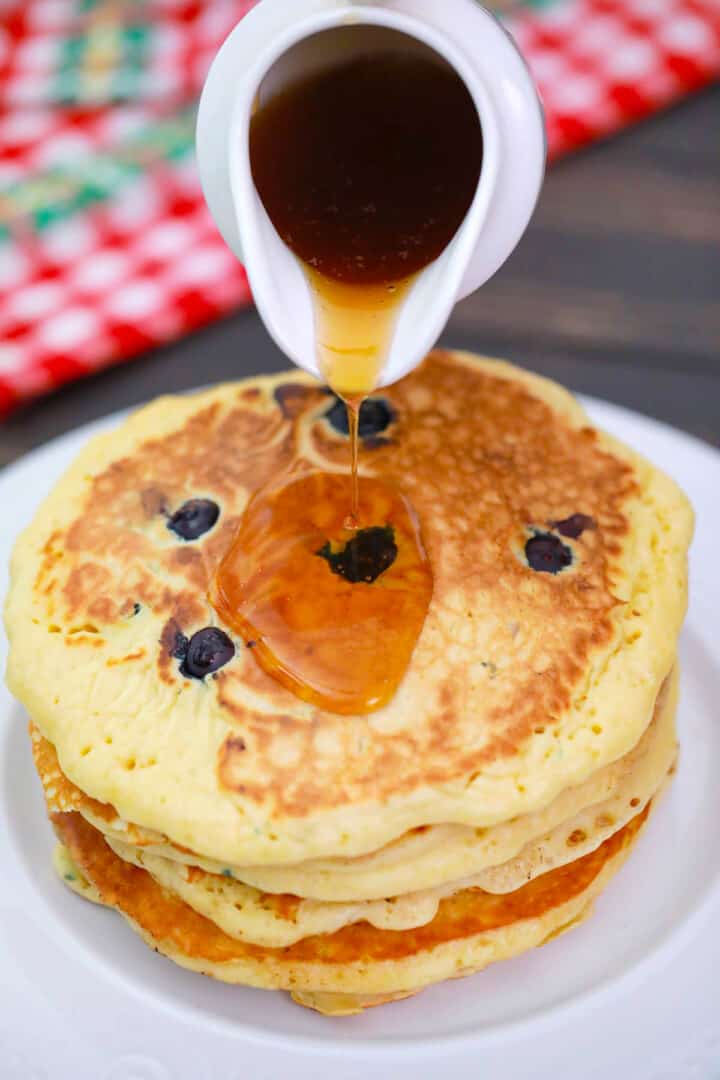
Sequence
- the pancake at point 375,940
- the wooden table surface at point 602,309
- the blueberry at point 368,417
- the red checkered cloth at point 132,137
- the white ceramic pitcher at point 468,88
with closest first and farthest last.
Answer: the white ceramic pitcher at point 468,88 < the pancake at point 375,940 < the blueberry at point 368,417 < the wooden table surface at point 602,309 < the red checkered cloth at point 132,137

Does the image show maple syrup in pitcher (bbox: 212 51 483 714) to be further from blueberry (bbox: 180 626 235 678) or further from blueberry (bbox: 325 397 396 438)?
blueberry (bbox: 325 397 396 438)

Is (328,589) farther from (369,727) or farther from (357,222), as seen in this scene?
(357,222)

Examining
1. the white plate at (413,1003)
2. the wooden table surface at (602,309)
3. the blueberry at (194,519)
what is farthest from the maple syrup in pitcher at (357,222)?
the wooden table surface at (602,309)

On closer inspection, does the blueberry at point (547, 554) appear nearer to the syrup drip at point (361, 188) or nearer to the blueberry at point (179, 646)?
the syrup drip at point (361, 188)

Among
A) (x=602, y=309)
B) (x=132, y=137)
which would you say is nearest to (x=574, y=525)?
(x=602, y=309)

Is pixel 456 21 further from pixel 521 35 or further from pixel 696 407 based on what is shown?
pixel 521 35
